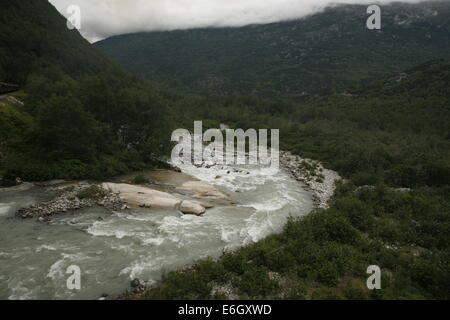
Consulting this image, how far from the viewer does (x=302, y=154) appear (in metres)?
49.2

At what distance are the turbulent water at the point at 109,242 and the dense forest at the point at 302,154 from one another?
2.45 metres

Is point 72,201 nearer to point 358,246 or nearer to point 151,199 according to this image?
point 151,199

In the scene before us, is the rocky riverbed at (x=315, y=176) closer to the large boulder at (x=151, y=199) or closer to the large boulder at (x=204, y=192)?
the large boulder at (x=204, y=192)

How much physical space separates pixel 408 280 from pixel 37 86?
156 feet

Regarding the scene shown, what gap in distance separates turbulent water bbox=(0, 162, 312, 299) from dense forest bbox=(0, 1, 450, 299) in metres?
2.45

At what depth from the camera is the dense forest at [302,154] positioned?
13.4 meters

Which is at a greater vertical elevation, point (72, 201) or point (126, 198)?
point (72, 201)

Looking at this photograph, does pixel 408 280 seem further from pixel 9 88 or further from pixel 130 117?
pixel 9 88

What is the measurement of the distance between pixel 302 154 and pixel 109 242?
3926cm

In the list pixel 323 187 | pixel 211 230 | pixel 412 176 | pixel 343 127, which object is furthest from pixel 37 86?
pixel 343 127

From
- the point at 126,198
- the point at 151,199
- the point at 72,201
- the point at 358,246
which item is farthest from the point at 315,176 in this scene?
the point at 72,201

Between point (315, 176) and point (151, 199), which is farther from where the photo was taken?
point (315, 176)

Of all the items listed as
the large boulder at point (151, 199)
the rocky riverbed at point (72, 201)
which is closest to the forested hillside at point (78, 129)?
the rocky riverbed at point (72, 201)

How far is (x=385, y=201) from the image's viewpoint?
2445 centimetres
